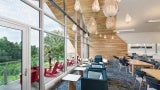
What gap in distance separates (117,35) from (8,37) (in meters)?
15.0

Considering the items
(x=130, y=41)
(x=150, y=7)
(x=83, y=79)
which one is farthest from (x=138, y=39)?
(x=83, y=79)

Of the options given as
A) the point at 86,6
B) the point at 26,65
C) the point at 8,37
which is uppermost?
the point at 86,6

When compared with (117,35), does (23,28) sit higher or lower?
lower

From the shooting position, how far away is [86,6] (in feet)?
32.0

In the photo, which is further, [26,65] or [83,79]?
[83,79]

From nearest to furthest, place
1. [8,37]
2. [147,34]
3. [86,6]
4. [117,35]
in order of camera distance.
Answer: [8,37], [86,6], [147,34], [117,35]

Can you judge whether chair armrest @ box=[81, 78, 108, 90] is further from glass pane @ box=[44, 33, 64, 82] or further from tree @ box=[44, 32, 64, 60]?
tree @ box=[44, 32, 64, 60]

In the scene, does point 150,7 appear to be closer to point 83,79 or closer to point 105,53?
point 83,79

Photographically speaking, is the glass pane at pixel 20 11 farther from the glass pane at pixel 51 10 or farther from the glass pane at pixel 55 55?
the glass pane at pixel 55 55

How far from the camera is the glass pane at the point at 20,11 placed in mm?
2590

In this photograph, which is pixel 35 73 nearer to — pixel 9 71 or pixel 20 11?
pixel 9 71

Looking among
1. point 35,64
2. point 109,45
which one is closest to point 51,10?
point 35,64

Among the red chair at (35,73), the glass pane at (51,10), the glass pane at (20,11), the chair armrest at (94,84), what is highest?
the glass pane at (51,10)

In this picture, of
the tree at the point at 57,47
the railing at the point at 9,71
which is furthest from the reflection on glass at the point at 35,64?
the tree at the point at 57,47
